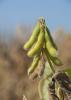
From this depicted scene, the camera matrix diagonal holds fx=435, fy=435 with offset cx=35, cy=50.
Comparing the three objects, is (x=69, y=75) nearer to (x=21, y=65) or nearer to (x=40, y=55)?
(x=40, y=55)

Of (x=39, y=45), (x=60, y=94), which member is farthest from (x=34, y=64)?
(x=60, y=94)

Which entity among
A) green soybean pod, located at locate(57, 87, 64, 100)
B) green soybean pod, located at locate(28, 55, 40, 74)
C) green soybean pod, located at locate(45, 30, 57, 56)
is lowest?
green soybean pod, located at locate(57, 87, 64, 100)

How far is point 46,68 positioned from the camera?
183 centimetres

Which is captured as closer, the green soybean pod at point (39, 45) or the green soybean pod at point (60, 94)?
the green soybean pod at point (60, 94)

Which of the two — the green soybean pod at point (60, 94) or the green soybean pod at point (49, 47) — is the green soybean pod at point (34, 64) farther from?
the green soybean pod at point (60, 94)

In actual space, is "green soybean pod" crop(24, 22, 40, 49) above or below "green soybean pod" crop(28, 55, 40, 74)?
above

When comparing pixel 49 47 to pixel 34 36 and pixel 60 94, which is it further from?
pixel 60 94

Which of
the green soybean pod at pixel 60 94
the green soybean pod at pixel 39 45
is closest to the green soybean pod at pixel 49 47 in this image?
the green soybean pod at pixel 39 45

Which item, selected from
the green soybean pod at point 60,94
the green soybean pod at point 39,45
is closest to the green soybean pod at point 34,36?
the green soybean pod at point 39,45

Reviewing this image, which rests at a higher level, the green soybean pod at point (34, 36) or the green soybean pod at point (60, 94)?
the green soybean pod at point (34, 36)

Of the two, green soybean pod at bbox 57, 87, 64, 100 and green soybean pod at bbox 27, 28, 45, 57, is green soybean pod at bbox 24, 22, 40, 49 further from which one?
green soybean pod at bbox 57, 87, 64, 100

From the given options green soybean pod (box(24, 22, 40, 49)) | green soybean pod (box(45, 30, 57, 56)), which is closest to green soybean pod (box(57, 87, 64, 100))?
green soybean pod (box(45, 30, 57, 56))

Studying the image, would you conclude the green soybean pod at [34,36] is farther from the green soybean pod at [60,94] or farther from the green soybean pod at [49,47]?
the green soybean pod at [60,94]

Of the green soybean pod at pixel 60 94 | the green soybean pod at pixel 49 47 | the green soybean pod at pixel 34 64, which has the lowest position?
the green soybean pod at pixel 60 94
